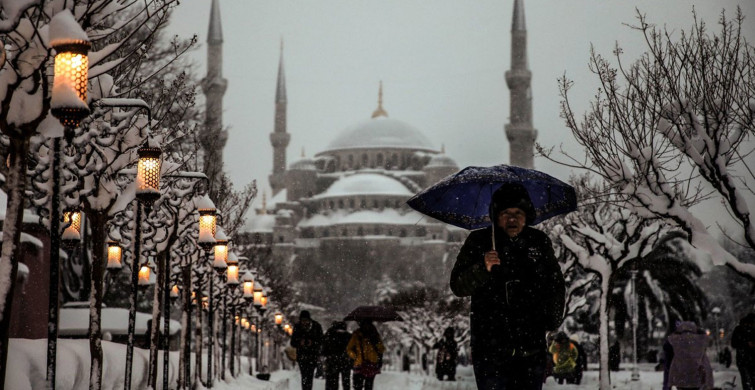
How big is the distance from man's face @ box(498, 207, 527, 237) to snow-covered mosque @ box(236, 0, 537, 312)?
9229 centimetres

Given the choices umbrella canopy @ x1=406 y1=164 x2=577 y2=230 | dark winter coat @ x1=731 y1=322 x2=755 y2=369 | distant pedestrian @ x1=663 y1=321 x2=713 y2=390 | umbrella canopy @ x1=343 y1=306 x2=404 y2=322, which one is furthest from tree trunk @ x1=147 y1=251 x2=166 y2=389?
umbrella canopy @ x1=406 y1=164 x2=577 y2=230

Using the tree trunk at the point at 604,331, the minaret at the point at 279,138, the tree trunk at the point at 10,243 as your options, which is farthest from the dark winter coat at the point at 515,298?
the minaret at the point at 279,138

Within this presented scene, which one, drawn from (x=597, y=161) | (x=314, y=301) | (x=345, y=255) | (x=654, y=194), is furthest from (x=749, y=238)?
(x=345, y=255)

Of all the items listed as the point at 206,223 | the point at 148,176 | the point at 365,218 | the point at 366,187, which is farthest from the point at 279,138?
the point at 148,176

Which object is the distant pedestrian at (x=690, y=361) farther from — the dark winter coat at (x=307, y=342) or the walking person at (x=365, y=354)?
the dark winter coat at (x=307, y=342)

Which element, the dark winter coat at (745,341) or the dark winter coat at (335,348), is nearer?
the dark winter coat at (745,341)

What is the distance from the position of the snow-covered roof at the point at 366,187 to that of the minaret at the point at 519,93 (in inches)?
1061

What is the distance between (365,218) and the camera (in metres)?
123

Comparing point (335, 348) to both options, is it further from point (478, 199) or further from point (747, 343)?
point (478, 199)

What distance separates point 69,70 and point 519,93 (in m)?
95.0

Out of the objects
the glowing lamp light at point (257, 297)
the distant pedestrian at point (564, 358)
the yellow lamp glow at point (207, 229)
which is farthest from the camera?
the glowing lamp light at point (257, 297)

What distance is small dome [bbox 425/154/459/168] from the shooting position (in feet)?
424

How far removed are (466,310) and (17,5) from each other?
165ft

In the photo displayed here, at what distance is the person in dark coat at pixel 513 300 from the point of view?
586 cm
